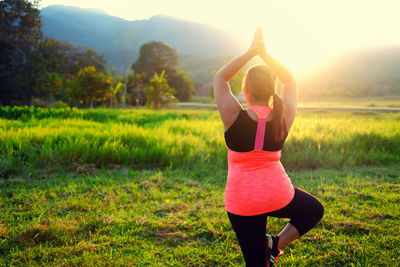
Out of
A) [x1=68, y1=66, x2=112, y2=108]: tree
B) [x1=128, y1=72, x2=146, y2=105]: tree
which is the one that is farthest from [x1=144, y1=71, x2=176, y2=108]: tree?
[x1=128, y1=72, x2=146, y2=105]: tree

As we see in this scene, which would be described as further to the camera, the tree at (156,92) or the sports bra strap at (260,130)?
the tree at (156,92)

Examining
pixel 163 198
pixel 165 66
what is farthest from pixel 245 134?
pixel 165 66

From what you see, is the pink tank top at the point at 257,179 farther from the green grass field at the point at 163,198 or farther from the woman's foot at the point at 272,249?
the green grass field at the point at 163,198

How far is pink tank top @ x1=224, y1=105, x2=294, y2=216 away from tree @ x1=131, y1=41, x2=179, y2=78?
4499 cm

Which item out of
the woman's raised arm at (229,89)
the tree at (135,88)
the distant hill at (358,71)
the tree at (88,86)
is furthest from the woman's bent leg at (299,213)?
the distant hill at (358,71)

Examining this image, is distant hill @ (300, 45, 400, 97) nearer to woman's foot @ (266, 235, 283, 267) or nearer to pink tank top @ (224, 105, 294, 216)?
woman's foot @ (266, 235, 283, 267)

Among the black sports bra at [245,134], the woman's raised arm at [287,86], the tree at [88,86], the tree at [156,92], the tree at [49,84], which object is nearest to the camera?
the black sports bra at [245,134]

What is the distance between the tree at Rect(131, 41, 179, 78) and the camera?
4558 centimetres

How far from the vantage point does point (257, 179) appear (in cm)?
175

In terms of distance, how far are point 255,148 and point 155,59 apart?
4643 cm

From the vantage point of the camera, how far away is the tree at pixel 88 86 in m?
24.4

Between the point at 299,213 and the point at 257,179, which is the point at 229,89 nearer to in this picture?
the point at 257,179

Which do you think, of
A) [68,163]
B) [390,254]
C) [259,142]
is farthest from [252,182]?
[68,163]

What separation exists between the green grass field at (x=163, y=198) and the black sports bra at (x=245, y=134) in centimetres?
146
